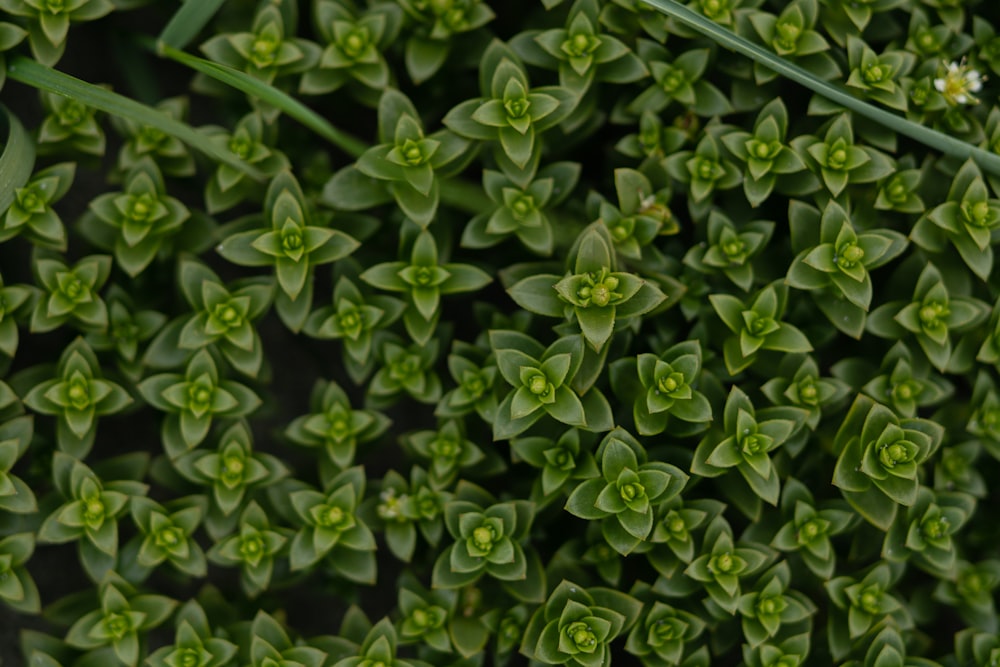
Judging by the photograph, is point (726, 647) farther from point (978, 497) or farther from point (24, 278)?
point (24, 278)

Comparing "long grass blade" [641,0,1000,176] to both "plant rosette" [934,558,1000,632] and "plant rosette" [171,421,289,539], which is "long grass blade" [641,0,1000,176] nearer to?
"plant rosette" [934,558,1000,632]

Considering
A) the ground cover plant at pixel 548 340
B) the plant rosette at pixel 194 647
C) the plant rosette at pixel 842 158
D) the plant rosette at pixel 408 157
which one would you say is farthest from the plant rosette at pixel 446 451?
the plant rosette at pixel 842 158

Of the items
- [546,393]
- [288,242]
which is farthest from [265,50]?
[546,393]

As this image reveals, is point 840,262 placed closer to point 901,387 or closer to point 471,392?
point 901,387

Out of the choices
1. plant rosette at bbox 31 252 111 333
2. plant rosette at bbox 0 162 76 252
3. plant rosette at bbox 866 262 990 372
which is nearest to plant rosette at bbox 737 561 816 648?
plant rosette at bbox 866 262 990 372

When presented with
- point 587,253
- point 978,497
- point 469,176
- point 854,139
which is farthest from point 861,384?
point 469,176

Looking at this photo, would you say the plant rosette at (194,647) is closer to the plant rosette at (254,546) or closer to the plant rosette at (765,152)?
the plant rosette at (254,546)
